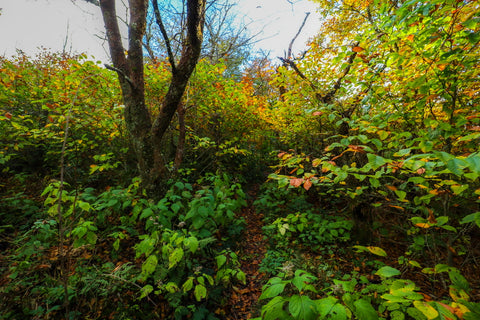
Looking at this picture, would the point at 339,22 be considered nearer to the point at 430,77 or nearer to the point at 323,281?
the point at 430,77

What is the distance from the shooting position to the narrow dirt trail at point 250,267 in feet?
8.51

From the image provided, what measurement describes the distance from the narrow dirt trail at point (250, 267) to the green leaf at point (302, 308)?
165 centimetres

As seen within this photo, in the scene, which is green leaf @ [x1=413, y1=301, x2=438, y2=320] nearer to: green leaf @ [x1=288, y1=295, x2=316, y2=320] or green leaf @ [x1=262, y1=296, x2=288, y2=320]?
green leaf @ [x1=288, y1=295, x2=316, y2=320]

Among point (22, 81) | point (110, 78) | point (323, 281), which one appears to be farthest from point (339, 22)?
point (22, 81)

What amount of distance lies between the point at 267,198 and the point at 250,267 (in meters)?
2.03

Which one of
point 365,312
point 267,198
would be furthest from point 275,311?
point 267,198

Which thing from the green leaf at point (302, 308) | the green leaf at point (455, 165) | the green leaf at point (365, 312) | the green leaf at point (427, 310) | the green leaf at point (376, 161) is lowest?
the green leaf at point (365, 312)

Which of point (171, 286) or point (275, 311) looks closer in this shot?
point (275, 311)

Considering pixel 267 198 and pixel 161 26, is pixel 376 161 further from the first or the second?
pixel 267 198

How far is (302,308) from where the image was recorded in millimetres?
1217

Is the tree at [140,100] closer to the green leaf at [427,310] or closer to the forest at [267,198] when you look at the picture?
the forest at [267,198]

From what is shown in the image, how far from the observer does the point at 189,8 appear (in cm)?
225

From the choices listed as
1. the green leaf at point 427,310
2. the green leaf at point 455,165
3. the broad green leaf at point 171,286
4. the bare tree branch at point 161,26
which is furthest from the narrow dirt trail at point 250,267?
the bare tree branch at point 161,26

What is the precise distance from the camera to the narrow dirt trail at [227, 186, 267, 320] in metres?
2.59
